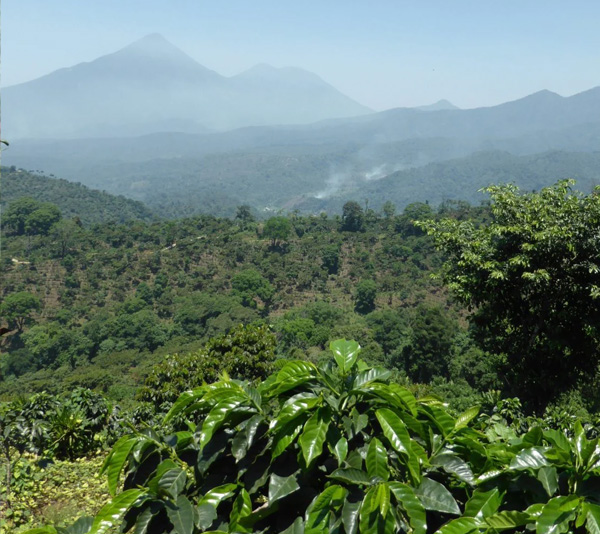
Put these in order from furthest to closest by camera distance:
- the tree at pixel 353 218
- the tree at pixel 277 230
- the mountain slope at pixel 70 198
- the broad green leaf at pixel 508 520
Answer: the mountain slope at pixel 70 198, the tree at pixel 353 218, the tree at pixel 277 230, the broad green leaf at pixel 508 520

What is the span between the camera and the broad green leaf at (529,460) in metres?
1.63

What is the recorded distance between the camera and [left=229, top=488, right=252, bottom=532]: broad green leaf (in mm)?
1682

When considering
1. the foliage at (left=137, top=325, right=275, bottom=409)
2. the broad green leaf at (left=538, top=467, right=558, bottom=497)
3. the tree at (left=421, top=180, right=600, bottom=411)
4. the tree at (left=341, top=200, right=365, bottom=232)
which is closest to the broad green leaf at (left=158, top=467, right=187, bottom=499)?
the broad green leaf at (left=538, top=467, right=558, bottom=497)

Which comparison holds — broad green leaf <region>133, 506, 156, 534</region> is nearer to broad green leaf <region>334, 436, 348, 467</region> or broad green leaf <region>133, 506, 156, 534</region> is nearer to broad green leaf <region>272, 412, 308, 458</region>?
broad green leaf <region>272, 412, 308, 458</region>

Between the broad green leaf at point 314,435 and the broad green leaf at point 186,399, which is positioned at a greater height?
the broad green leaf at point 186,399

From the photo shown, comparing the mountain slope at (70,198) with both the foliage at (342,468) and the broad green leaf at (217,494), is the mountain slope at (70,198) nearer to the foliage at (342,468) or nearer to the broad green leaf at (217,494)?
the foliage at (342,468)

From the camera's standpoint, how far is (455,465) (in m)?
1.77

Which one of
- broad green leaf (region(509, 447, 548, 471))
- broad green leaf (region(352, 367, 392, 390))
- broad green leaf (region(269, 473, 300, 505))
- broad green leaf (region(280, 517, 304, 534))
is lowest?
broad green leaf (region(280, 517, 304, 534))

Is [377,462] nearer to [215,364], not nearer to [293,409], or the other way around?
[293,409]

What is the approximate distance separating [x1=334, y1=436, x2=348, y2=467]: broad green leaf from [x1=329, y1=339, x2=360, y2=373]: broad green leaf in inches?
11.5

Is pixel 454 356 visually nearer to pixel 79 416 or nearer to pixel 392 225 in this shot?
pixel 79 416

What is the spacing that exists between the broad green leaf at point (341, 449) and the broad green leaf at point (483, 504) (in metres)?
0.45

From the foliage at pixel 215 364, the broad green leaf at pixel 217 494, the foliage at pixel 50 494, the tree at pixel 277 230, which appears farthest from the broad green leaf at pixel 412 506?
the tree at pixel 277 230

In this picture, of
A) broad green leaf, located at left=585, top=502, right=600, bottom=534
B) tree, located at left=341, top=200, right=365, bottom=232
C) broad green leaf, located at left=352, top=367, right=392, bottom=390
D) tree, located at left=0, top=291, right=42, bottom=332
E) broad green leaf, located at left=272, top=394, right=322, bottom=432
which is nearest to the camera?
broad green leaf, located at left=585, top=502, right=600, bottom=534
